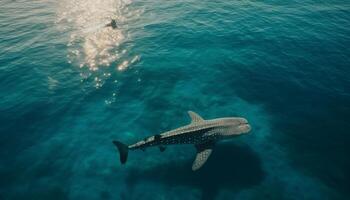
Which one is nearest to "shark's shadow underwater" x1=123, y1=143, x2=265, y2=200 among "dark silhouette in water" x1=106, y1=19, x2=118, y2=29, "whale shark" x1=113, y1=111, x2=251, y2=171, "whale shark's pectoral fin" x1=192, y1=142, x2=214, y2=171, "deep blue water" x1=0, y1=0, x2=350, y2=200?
"deep blue water" x1=0, y1=0, x2=350, y2=200

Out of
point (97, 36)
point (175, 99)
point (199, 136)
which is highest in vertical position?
point (97, 36)

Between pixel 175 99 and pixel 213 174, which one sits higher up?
pixel 175 99

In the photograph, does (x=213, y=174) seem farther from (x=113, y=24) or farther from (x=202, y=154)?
(x=113, y=24)

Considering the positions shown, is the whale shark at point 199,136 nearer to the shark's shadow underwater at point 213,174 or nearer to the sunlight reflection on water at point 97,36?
the shark's shadow underwater at point 213,174

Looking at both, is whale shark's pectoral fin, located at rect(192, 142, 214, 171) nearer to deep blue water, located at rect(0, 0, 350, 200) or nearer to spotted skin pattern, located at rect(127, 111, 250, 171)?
spotted skin pattern, located at rect(127, 111, 250, 171)

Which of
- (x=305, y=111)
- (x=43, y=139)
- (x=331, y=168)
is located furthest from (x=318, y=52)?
(x=43, y=139)

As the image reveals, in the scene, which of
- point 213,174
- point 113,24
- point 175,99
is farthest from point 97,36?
point 213,174
